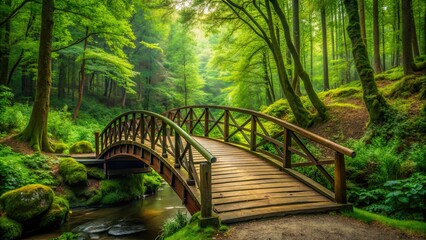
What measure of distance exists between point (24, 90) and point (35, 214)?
1853 cm

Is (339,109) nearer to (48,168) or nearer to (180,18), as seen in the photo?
(180,18)

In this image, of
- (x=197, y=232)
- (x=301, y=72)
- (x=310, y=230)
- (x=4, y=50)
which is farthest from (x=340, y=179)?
(x=4, y=50)

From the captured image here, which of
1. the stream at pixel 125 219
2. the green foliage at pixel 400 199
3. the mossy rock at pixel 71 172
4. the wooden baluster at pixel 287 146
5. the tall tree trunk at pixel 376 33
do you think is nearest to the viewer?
the green foliage at pixel 400 199

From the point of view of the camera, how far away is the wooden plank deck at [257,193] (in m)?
4.06

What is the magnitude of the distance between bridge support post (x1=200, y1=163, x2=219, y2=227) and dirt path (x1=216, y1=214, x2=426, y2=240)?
11.7 inches

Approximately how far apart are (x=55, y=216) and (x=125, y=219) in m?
2.25

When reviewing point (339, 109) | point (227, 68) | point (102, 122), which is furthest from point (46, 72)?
point (339, 109)

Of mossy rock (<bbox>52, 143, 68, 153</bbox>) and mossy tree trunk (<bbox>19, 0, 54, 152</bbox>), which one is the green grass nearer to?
mossy tree trunk (<bbox>19, 0, 54, 152</bbox>)

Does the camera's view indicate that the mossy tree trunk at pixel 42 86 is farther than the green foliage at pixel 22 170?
Yes

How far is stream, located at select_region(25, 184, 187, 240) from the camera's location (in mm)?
7113

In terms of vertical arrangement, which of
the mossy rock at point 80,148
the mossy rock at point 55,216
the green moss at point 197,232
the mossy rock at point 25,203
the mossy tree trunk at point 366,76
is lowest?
the mossy rock at point 55,216

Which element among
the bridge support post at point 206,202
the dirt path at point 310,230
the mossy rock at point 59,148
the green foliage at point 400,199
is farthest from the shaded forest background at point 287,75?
the bridge support post at point 206,202

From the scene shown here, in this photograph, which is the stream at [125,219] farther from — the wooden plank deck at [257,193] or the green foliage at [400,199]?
the green foliage at [400,199]

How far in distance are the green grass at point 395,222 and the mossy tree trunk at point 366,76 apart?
3.81 meters
